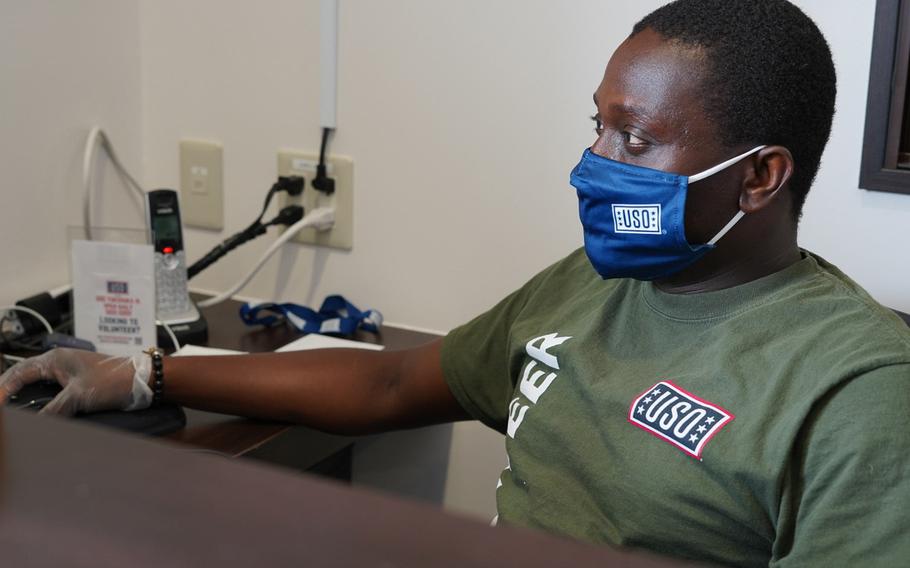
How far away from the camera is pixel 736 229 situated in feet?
3.33

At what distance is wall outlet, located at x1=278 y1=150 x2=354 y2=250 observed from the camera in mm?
1728

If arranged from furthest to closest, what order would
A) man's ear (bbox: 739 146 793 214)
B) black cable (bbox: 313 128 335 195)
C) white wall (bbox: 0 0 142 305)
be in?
black cable (bbox: 313 128 335 195), white wall (bbox: 0 0 142 305), man's ear (bbox: 739 146 793 214)

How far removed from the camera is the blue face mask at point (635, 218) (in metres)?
1.01

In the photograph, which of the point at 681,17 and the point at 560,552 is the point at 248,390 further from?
the point at 560,552

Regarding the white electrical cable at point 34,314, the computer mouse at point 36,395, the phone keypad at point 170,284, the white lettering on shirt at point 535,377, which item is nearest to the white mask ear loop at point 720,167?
the white lettering on shirt at point 535,377

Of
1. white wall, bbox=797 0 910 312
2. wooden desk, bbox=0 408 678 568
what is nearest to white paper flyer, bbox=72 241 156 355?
white wall, bbox=797 0 910 312

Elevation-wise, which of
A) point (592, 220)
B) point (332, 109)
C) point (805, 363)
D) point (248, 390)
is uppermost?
point (332, 109)

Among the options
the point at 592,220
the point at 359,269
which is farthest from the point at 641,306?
the point at 359,269

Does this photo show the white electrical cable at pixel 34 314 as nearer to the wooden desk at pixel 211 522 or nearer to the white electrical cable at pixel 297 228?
the white electrical cable at pixel 297 228

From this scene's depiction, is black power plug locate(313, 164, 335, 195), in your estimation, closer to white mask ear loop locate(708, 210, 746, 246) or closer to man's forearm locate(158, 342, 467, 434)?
man's forearm locate(158, 342, 467, 434)

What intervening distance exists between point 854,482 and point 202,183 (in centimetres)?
136

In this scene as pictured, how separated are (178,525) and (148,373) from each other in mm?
1027

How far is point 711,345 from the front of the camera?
38.3 inches

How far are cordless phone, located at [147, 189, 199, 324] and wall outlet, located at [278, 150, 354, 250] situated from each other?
0.79 ft
